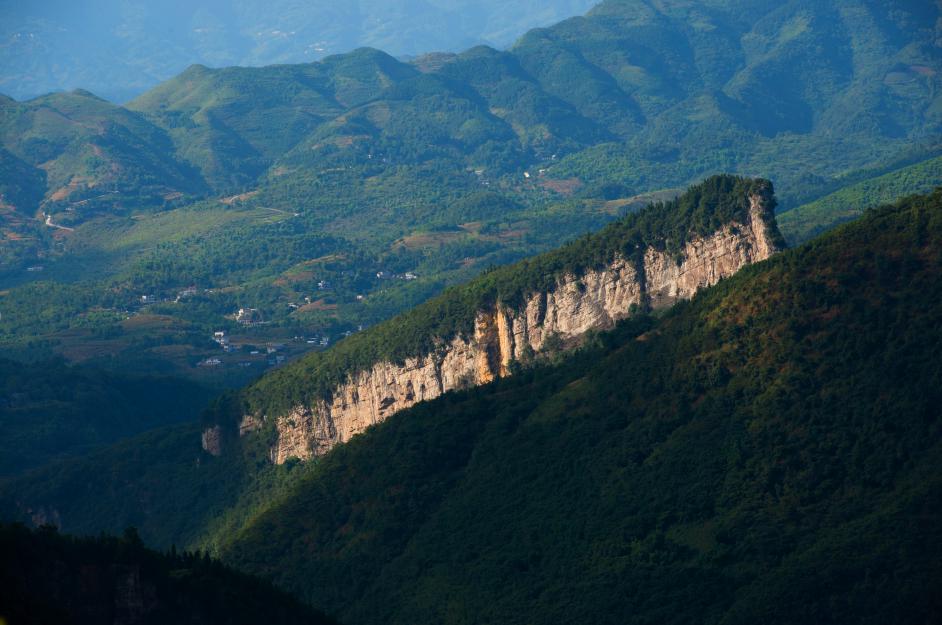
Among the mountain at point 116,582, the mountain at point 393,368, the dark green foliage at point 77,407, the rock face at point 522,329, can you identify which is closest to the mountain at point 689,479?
the rock face at point 522,329

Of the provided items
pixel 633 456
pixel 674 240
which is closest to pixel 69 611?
pixel 633 456

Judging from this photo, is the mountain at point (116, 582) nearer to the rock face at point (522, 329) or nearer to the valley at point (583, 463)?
the valley at point (583, 463)

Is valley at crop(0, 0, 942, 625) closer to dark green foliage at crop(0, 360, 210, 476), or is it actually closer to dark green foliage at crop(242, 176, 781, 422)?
dark green foliage at crop(242, 176, 781, 422)

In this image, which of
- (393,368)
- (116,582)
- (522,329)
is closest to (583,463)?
(522,329)

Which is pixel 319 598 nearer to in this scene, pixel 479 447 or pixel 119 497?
pixel 479 447

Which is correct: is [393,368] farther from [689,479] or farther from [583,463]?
[689,479]

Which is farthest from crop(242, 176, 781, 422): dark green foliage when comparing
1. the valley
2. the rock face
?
the rock face
